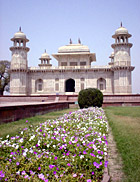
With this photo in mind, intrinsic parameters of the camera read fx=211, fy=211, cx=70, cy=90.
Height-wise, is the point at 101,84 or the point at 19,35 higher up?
the point at 19,35

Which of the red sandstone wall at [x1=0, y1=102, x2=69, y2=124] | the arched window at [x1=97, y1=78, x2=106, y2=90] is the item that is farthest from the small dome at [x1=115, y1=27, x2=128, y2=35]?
the red sandstone wall at [x1=0, y1=102, x2=69, y2=124]

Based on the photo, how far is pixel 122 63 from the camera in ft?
103

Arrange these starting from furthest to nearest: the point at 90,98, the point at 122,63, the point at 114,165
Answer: the point at 122,63 < the point at 90,98 < the point at 114,165

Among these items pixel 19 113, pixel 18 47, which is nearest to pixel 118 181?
pixel 19 113

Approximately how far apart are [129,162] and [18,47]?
31.8 metres

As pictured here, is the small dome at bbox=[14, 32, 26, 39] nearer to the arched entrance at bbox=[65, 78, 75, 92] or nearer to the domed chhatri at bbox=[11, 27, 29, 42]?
the domed chhatri at bbox=[11, 27, 29, 42]

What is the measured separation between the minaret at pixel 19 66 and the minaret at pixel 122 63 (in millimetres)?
13852

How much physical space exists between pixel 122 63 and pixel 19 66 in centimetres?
1573

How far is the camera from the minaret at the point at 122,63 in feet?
101

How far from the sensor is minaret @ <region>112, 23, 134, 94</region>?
3072 cm

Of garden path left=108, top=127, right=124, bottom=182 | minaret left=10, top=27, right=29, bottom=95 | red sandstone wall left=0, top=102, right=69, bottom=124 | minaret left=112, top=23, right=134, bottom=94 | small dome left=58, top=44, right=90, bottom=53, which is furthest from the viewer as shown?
small dome left=58, top=44, right=90, bottom=53

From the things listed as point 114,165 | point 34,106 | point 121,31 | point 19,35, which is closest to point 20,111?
point 34,106

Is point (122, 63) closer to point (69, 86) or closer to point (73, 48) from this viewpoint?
point (73, 48)

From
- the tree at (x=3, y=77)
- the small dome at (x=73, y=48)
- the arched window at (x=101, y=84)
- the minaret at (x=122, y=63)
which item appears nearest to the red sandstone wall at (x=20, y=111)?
the minaret at (x=122, y=63)
